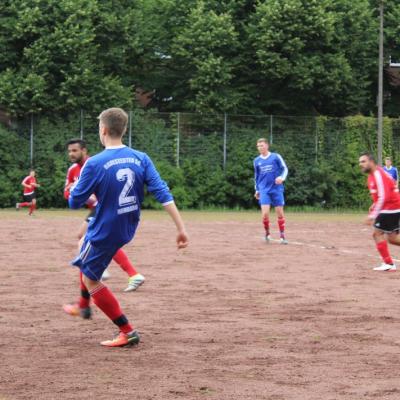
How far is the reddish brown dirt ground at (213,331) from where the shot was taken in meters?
6.46

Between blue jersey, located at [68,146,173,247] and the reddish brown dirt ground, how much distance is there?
94 centimetres

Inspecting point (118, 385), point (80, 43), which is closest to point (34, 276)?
point (118, 385)

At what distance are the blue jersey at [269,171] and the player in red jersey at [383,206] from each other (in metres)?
5.60

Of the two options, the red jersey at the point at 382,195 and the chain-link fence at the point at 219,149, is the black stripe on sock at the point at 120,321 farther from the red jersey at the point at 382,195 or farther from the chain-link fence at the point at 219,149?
the chain-link fence at the point at 219,149

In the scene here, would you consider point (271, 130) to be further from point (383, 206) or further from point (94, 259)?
point (94, 259)

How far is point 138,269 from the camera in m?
14.1

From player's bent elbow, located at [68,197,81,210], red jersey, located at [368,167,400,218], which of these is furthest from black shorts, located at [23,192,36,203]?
player's bent elbow, located at [68,197,81,210]

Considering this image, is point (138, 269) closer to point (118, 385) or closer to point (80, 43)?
point (118, 385)

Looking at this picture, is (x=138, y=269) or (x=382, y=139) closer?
(x=138, y=269)

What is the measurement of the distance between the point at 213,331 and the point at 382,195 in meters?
5.61

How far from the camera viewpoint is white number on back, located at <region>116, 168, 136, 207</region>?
7660 mm

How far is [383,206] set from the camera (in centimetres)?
1377

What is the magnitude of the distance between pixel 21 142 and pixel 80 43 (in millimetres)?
4422

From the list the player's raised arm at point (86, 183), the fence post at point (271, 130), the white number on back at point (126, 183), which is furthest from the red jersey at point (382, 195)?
the fence post at point (271, 130)
